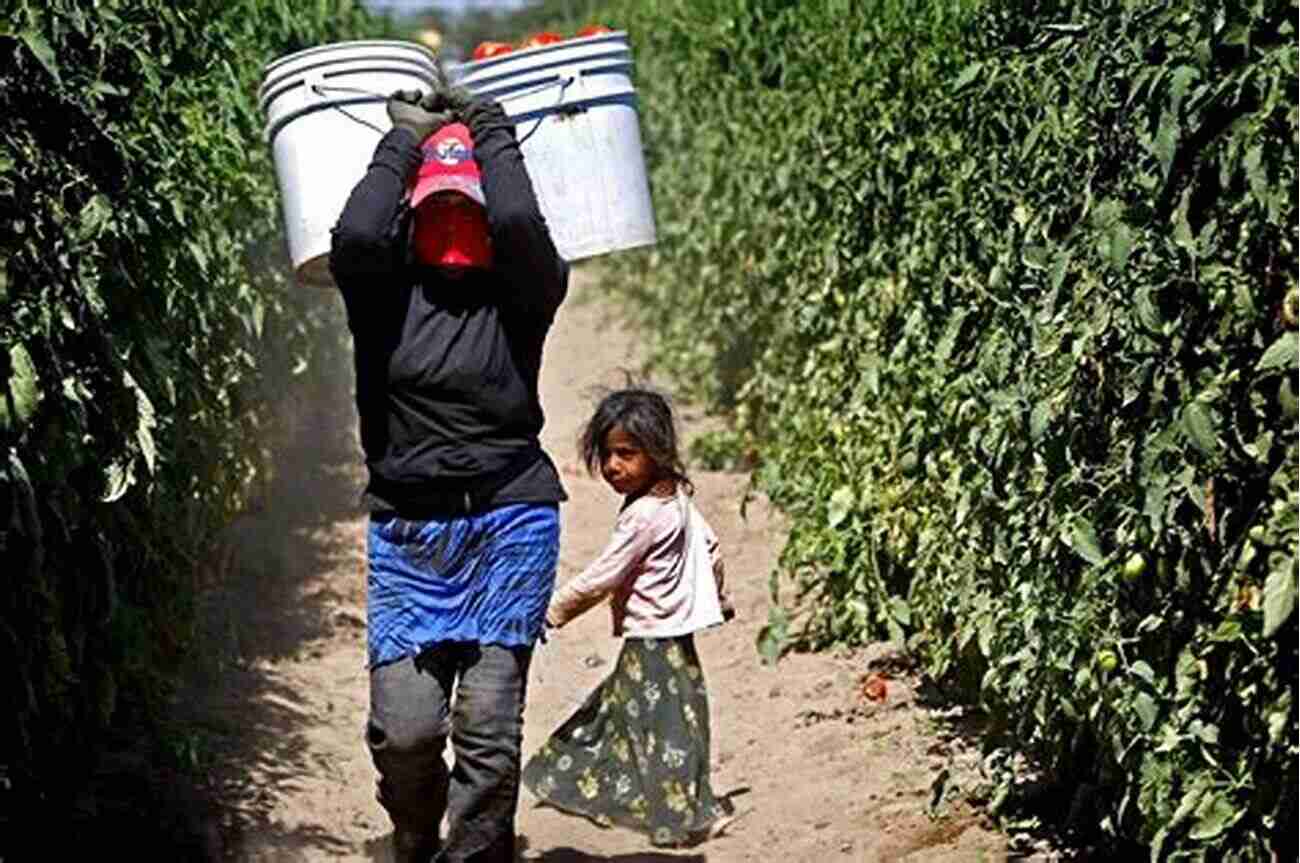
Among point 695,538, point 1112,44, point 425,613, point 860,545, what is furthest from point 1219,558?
point 860,545

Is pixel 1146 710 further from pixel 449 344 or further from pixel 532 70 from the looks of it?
pixel 532 70

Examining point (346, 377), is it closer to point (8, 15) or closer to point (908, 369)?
point (908, 369)

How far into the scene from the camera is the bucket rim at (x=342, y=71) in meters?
5.35

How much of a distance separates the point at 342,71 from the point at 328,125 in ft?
0.41

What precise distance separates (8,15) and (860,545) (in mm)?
3315

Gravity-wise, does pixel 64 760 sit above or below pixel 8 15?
below

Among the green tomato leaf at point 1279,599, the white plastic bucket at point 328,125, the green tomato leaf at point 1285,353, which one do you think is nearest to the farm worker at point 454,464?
the white plastic bucket at point 328,125

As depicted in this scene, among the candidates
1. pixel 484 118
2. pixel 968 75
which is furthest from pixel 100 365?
pixel 968 75

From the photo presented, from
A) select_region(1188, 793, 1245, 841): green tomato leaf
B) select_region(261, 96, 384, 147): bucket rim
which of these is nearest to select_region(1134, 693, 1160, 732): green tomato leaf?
select_region(1188, 793, 1245, 841): green tomato leaf

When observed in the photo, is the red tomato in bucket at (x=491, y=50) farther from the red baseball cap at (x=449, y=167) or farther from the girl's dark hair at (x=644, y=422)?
the girl's dark hair at (x=644, y=422)

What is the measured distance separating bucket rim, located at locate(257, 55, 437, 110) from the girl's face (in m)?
0.95

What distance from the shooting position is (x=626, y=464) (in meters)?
5.79

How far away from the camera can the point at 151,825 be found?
17.6 ft

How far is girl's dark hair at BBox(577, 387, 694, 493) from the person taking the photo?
572cm
